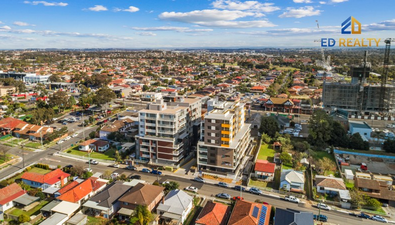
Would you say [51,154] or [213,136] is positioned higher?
[213,136]

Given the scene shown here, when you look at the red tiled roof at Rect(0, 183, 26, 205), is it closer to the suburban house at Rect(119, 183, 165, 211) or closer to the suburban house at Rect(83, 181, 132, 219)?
the suburban house at Rect(83, 181, 132, 219)

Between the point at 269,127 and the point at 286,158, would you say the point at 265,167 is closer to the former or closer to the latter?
the point at 286,158

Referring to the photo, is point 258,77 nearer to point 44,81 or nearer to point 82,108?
point 82,108

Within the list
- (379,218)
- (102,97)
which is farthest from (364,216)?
(102,97)

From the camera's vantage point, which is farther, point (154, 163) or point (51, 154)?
point (51, 154)

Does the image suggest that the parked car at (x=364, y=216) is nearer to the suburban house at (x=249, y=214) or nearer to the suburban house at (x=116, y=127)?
the suburban house at (x=249, y=214)

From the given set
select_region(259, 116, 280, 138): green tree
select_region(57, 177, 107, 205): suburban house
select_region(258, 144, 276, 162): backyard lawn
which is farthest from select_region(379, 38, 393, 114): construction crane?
select_region(57, 177, 107, 205): suburban house

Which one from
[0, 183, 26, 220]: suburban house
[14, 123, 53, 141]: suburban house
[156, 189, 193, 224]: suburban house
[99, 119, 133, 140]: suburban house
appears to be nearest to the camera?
[156, 189, 193, 224]: suburban house

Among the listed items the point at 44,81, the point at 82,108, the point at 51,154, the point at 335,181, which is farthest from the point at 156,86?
the point at 335,181
